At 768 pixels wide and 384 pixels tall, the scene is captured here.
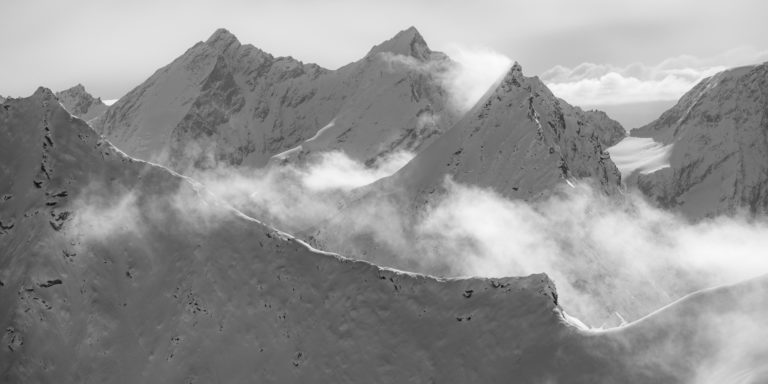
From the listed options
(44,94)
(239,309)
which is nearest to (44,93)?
(44,94)

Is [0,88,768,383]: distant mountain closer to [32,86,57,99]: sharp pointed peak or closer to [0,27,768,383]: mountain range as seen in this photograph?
[0,27,768,383]: mountain range

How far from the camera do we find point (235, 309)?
103250 millimetres

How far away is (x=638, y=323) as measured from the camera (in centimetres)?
9262

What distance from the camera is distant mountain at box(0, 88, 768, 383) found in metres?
91.0

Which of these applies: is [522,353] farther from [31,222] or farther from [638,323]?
[31,222]

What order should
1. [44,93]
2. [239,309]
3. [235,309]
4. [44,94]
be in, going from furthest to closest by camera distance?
1. [44,93]
2. [44,94]
3. [235,309]
4. [239,309]

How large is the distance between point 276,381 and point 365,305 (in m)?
10.7

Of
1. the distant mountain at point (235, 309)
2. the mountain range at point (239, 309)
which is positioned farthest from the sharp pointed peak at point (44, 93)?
the mountain range at point (239, 309)

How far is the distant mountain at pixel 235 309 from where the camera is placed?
91.0 m

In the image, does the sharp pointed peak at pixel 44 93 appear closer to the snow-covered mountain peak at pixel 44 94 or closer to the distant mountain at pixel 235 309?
the snow-covered mountain peak at pixel 44 94

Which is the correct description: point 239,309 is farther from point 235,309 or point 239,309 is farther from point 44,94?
point 44,94

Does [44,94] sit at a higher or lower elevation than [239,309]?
higher

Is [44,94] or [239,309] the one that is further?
[44,94]

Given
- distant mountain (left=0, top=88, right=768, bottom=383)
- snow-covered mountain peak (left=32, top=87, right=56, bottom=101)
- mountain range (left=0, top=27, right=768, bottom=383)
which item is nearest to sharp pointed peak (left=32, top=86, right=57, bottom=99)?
snow-covered mountain peak (left=32, top=87, right=56, bottom=101)
